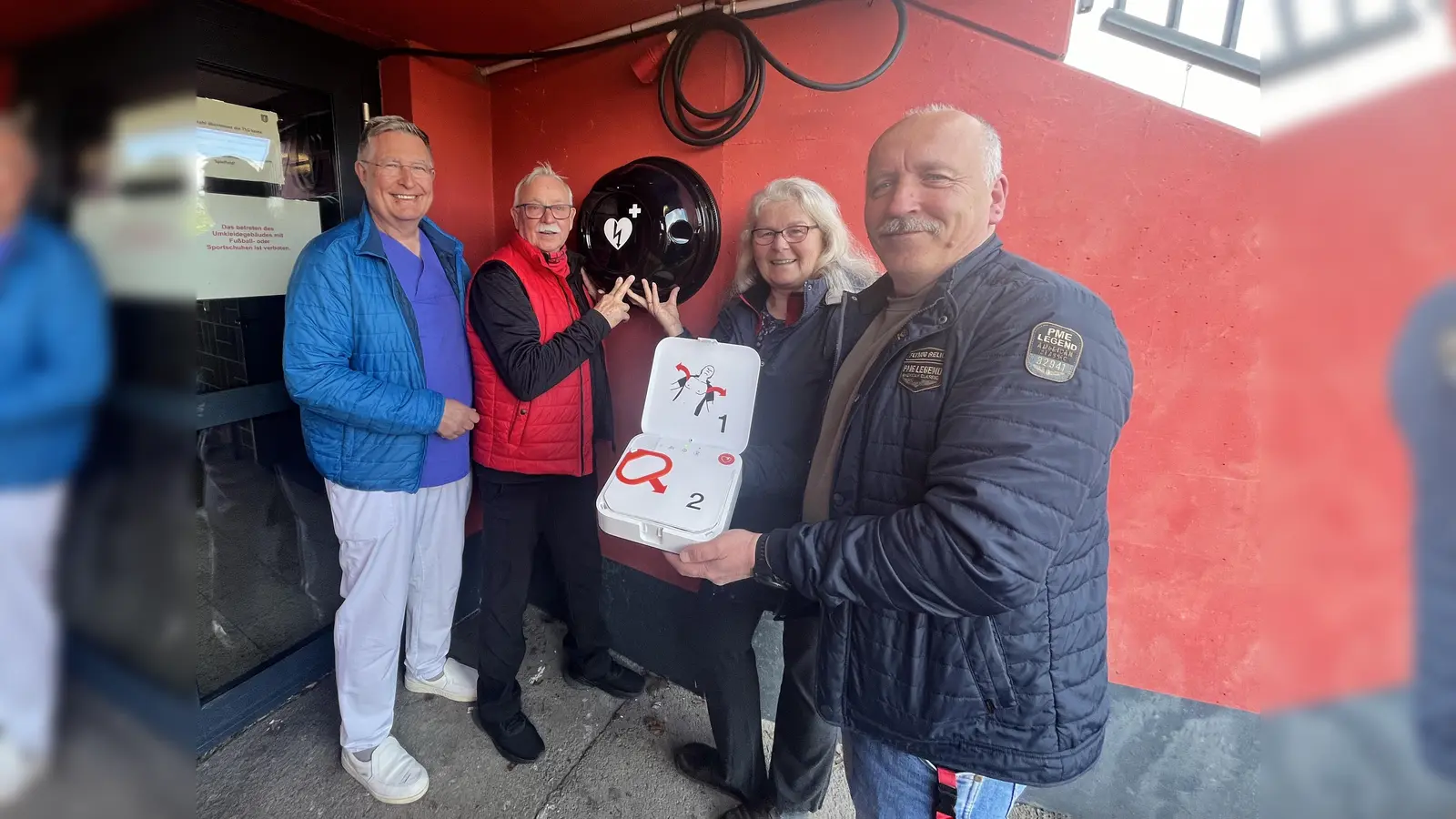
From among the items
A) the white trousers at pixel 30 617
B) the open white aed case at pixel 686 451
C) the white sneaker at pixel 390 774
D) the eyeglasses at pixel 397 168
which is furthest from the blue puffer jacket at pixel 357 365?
the white trousers at pixel 30 617

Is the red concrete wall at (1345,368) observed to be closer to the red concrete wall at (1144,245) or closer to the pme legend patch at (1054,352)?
the pme legend patch at (1054,352)

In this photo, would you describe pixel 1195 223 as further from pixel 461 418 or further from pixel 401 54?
pixel 401 54

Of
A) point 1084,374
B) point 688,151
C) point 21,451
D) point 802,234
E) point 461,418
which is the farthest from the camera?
point 688,151

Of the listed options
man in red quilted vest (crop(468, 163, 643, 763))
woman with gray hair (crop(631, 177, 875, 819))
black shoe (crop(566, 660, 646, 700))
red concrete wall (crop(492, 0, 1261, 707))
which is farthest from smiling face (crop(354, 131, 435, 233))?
black shoe (crop(566, 660, 646, 700))

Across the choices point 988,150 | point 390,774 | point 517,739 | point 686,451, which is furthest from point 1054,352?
point 390,774

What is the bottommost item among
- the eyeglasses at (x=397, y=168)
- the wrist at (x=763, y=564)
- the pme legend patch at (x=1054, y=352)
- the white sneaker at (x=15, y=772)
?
the wrist at (x=763, y=564)

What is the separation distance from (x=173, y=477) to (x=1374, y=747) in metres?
0.56

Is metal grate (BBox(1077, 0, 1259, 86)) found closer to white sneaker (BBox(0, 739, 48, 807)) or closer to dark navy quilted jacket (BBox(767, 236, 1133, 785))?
dark navy quilted jacket (BBox(767, 236, 1133, 785))

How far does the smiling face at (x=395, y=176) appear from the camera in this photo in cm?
183

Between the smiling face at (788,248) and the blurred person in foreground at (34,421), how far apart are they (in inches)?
66.0

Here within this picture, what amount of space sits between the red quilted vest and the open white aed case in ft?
1.40

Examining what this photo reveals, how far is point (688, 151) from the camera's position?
7.13 feet

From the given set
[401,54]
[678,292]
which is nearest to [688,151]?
[678,292]

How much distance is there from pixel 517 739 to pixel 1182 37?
9.27 feet
